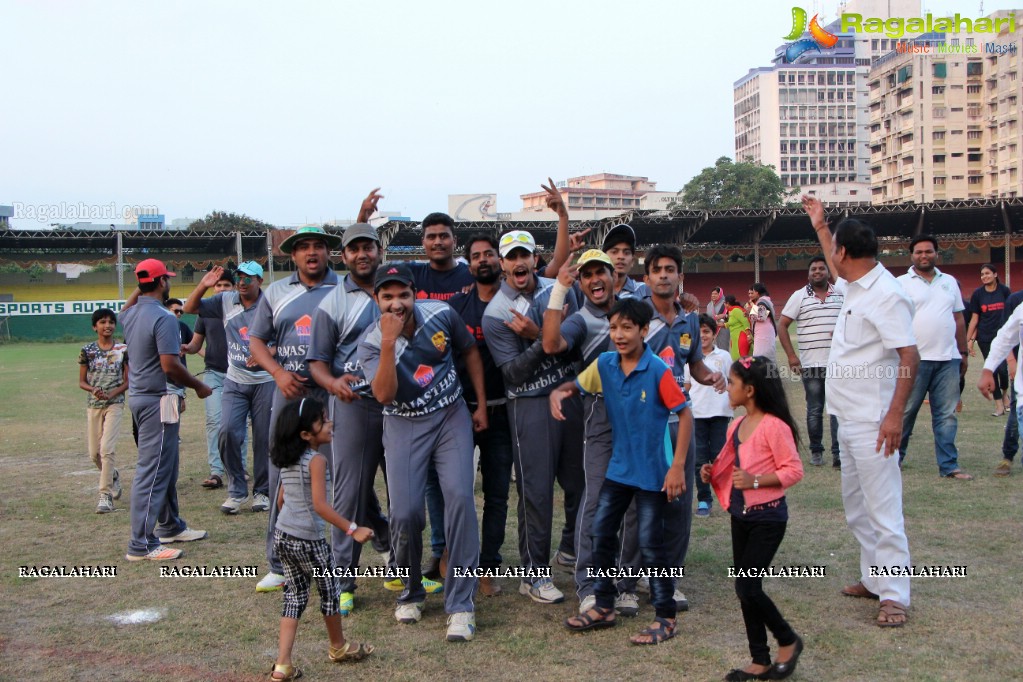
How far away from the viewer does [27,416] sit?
49.1ft

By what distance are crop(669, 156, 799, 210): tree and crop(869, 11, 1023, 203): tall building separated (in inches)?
711

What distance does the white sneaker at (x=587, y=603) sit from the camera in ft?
15.5

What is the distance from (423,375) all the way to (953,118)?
102423 mm

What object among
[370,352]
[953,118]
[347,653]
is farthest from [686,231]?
[953,118]

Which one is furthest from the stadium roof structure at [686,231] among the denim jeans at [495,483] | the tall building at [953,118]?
the tall building at [953,118]

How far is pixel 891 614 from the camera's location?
4539mm

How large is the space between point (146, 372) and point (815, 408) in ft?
20.8

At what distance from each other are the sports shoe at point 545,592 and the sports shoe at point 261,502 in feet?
10.8

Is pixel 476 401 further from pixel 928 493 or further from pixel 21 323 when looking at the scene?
pixel 21 323

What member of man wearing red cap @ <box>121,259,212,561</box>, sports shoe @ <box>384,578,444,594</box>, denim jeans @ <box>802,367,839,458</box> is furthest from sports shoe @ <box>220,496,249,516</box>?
denim jeans @ <box>802,367,839,458</box>

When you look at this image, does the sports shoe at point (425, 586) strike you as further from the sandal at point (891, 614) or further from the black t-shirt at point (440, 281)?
the sandal at point (891, 614)

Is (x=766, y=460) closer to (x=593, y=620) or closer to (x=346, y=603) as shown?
(x=593, y=620)

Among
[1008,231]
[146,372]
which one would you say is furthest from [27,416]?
[1008,231]

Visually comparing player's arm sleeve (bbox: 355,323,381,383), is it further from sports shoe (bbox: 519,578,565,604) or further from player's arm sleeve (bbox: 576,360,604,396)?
sports shoe (bbox: 519,578,565,604)
